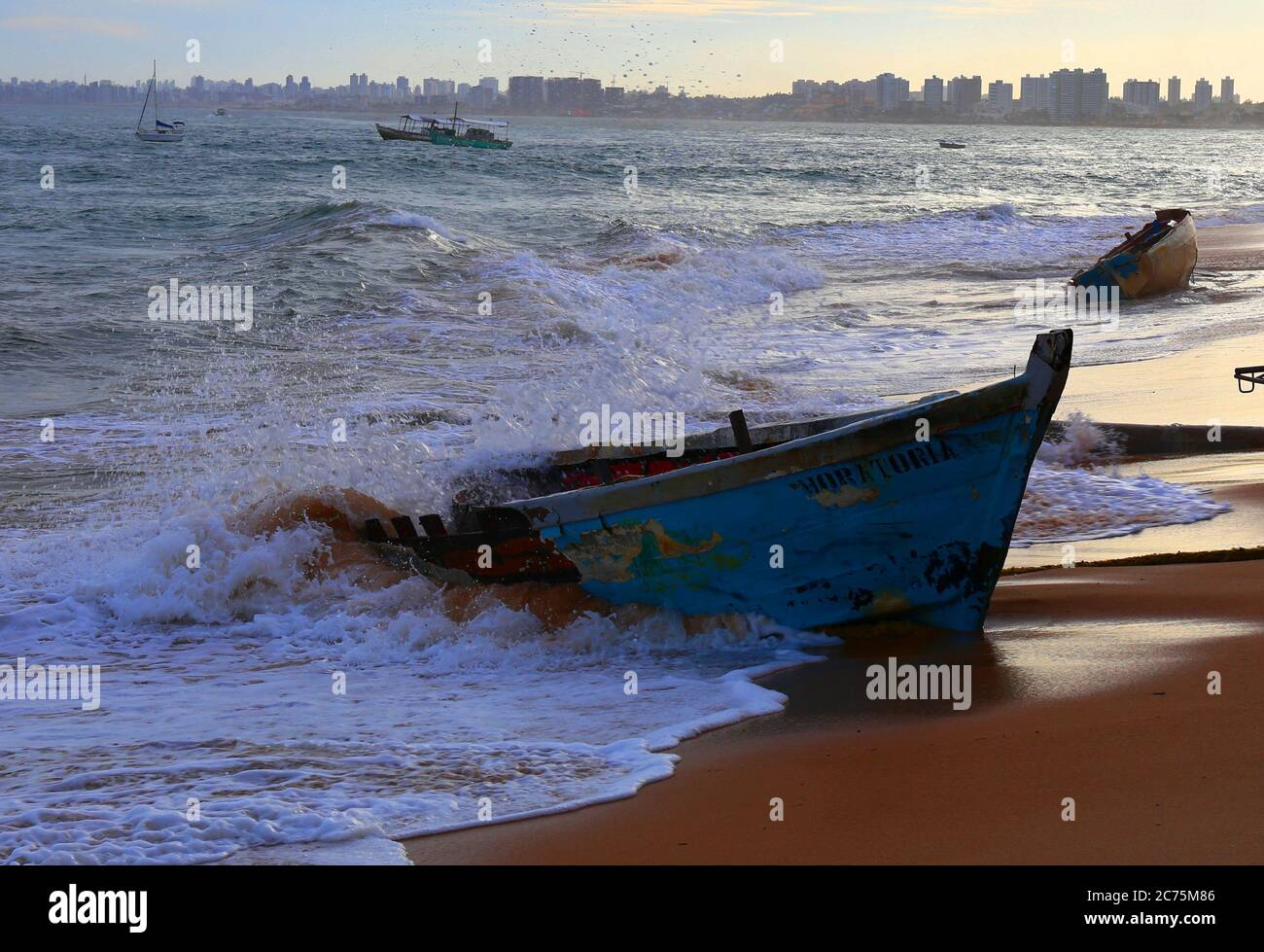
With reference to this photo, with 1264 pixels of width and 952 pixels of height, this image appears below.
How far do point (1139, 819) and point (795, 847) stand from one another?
42.7 inches

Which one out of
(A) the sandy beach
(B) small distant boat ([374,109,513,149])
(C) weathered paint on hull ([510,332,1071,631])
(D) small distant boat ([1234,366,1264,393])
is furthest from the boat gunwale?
(B) small distant boat ([374,109,513,149])

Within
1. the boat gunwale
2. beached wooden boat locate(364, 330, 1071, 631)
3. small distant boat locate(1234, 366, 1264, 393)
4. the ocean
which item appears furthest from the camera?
small distant boat locate(1234, 366, 1264, 393)

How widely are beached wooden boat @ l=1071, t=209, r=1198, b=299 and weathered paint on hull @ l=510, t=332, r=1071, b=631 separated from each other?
679 inches

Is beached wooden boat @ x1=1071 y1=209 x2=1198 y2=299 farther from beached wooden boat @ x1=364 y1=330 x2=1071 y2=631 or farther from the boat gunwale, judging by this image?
the boat gunwale

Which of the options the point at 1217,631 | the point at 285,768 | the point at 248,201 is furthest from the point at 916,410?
the point at 248,201

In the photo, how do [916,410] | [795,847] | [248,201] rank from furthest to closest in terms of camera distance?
[248,201] → [916,410] → [795,847]

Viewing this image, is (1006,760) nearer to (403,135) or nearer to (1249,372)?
(1249,372)

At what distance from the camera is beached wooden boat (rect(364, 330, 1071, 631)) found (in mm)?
6047

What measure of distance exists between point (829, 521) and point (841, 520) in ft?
0.18

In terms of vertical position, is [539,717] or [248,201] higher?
[248,201]

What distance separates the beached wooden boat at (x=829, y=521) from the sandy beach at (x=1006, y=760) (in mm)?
320

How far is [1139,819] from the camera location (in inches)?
165

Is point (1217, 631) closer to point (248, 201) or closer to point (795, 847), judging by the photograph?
point (795, 847)
